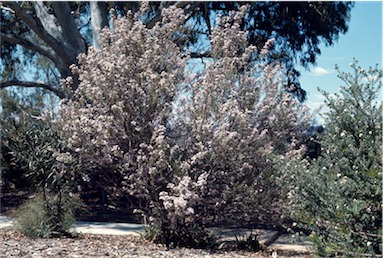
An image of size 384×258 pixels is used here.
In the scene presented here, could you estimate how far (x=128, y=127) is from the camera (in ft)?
21.6

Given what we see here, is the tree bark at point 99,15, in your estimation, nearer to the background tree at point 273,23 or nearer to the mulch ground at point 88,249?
the background tree at point 273,23

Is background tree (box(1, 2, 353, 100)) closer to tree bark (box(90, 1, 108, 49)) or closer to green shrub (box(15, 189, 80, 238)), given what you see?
tree bark (box(90, 1, 108, 49))

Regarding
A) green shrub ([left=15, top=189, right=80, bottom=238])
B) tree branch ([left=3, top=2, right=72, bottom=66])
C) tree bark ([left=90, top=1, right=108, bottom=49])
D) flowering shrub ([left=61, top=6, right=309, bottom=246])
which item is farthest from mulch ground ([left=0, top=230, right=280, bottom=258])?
tree bark ([left=90, top=1, right=108, bottom=49])

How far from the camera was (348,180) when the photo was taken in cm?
440

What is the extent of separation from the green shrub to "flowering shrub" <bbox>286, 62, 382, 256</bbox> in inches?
145

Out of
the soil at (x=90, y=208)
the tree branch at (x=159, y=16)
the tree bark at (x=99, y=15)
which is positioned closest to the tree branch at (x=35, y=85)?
the tree bark at (x=99, y=15)

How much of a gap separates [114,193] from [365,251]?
377cm

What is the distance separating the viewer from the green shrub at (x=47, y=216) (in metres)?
7.18

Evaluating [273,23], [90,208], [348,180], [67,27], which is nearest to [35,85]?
[67,27]

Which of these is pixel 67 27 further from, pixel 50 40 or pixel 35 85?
pixel 35 85

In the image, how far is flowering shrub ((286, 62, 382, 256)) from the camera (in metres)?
4.33

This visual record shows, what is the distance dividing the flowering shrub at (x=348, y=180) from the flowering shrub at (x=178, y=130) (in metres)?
1.56

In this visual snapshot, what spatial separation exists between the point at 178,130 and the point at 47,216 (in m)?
2.27

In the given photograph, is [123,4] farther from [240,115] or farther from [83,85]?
[240,115]
